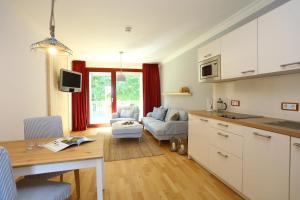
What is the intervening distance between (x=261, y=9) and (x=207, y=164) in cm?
227

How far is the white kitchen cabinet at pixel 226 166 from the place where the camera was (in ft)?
6.39

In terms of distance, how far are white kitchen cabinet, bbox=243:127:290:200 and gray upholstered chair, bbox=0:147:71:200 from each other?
178cm

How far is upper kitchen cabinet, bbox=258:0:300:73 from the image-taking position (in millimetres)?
1491

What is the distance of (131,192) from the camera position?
213 centimetres

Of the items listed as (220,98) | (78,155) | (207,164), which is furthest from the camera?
(220,98)

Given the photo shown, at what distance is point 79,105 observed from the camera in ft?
19.4

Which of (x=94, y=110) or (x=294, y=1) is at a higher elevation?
(x=294, y=1)

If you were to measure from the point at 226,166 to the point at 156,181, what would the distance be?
0.97 m

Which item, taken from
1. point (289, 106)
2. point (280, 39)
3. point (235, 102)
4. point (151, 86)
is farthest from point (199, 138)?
point (151, 86)

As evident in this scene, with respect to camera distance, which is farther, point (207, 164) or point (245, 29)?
point (207, 164)

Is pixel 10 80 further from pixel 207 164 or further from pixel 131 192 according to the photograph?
pixel 207 164

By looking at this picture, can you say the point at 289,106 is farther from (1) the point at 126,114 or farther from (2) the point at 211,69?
(1) the point at 126,114

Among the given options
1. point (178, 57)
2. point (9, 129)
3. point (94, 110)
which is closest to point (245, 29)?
point (178, 57)

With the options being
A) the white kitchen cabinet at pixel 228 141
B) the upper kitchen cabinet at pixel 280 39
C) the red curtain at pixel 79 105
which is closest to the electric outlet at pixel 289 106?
the upper kitchen cabinet at pixel 280 39
